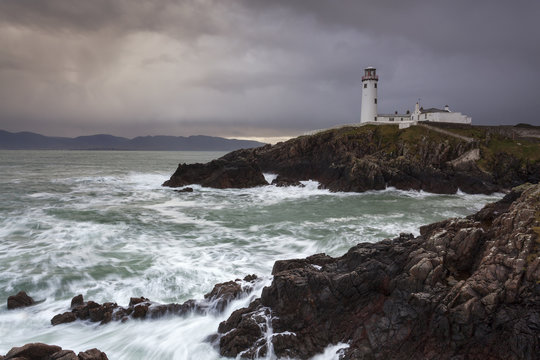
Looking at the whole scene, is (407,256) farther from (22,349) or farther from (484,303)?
(22,349)

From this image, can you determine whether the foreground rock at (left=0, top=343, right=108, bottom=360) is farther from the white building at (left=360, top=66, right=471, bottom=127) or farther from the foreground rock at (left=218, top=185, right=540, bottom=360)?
the white building at (left=360, top=66, right=471, bottom=127)

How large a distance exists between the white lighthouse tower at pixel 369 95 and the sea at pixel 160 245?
3858 cm

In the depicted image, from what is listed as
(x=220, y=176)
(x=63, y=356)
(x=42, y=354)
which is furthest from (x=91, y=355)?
(x=220, y=176)

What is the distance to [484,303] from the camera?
332 inches

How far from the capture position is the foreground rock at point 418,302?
8.23 m

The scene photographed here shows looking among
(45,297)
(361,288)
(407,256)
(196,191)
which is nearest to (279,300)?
(361,288)

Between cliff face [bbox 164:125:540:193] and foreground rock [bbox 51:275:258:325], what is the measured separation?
111ft

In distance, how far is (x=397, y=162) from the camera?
49.3m

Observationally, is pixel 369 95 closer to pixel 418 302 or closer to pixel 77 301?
pixel 418 302

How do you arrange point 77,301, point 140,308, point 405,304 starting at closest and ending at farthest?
point 405,304 < point 140,308 < point 77,301

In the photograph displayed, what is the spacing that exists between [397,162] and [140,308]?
148 feet

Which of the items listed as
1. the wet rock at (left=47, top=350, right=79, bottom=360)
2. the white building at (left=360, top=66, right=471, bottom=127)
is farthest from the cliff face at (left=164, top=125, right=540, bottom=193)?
the wet rock at (left=47, top=350, right=79, bottom=360)

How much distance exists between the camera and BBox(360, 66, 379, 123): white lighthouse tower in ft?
251

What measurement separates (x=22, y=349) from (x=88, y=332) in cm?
354
